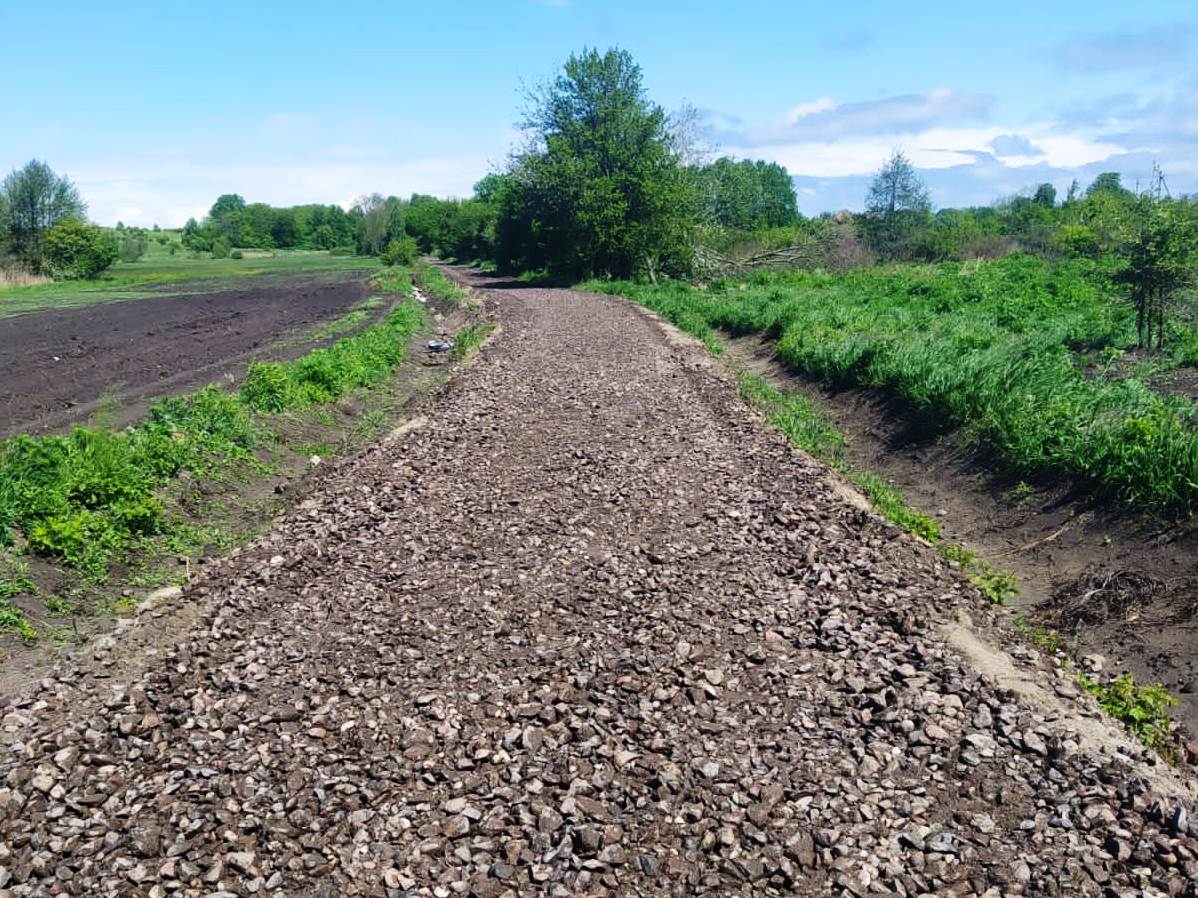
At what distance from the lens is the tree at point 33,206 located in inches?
2405

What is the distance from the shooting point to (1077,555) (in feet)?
23.9

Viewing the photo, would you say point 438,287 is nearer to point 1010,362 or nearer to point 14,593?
point 1010,362

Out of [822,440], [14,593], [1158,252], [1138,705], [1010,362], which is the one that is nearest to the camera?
[1138,705]

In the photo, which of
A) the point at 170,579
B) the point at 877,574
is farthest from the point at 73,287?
the point at 877,574


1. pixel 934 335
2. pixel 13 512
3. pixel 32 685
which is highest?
pixel 934 335

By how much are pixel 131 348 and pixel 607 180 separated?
23090 mm

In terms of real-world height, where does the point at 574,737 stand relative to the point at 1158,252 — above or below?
below

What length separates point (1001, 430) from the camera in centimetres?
947

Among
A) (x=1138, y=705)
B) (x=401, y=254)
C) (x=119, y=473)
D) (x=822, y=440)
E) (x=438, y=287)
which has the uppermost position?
(x=401, y=254)

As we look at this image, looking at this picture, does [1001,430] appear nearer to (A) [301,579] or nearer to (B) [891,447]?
(B) [891,447]

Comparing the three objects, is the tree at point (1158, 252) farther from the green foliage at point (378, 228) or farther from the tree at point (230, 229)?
the tree at point (230, 229)

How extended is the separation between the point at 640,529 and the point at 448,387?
325 inches

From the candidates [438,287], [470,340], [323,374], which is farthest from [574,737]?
[438,287]

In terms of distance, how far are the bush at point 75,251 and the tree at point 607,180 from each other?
101 feet
